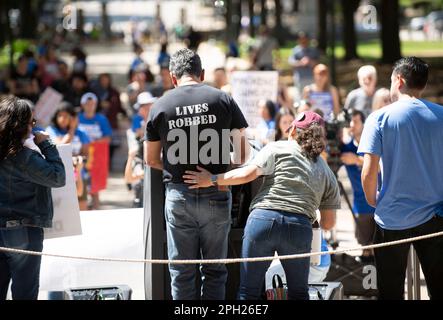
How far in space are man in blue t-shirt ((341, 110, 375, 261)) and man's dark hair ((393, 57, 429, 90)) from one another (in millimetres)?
2860

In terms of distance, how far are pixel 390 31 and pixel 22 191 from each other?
81.4 feet

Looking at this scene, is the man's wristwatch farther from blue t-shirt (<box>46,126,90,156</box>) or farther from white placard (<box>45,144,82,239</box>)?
blue t-shirt (<box>46,126,90,156</box>)

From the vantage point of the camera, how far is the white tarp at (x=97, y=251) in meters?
8.07

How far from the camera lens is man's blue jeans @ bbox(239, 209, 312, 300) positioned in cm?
662

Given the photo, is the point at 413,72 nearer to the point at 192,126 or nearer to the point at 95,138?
the point at 192,126

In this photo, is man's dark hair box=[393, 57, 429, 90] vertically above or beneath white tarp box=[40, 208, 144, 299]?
above

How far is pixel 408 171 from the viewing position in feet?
21.8

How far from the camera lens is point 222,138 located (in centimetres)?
688

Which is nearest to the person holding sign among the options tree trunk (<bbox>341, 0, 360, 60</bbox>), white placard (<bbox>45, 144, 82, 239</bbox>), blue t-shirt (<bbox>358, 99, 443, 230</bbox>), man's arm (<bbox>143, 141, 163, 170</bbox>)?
white placard (<bbox>45, 144, 82, 239</bbox>)

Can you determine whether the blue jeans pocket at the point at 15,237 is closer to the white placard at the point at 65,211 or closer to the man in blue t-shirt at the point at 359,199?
the white placard at the point at 65,211

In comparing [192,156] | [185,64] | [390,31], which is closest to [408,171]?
[192,156]

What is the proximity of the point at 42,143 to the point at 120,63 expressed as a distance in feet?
135

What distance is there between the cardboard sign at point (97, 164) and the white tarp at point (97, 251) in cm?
413

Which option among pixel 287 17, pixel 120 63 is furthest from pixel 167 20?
pixel 120 63
